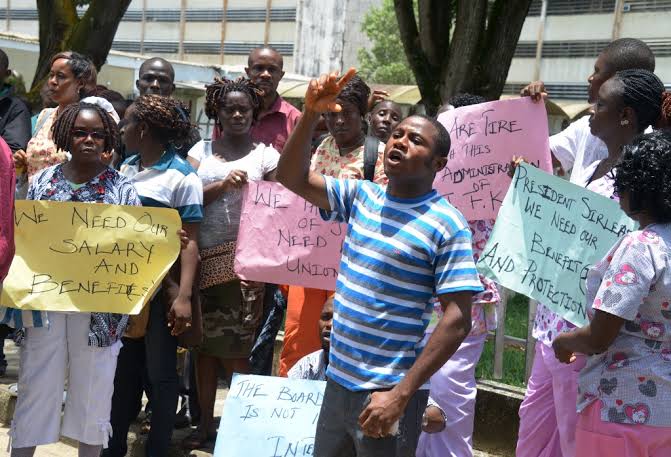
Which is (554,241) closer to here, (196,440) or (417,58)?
(196,440)

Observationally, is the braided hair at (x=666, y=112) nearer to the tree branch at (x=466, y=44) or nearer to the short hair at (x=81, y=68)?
the short hair at (x=81, y=68)

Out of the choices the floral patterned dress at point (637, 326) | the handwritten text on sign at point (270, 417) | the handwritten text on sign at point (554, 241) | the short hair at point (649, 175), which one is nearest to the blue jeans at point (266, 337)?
the handwritten text on sign at point (270, 417)

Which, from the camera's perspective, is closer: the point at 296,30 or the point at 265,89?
the point at 265,89

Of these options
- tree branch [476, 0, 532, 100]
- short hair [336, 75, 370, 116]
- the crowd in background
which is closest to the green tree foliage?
tree branch [476, 0, 532, 100]

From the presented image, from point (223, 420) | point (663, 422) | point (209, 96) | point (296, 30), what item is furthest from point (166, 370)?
point (296, 30)

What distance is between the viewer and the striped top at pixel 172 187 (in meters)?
5.28

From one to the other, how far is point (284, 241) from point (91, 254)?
982 millimetres

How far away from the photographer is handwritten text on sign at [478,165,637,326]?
168 inches

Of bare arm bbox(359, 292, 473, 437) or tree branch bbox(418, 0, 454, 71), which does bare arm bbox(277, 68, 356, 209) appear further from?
tree branch bbox(418, 0, 454, 71)

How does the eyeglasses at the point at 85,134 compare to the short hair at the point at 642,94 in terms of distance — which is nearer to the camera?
the short hair at the point at 642,94

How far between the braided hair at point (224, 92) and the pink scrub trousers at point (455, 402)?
6.19 feet

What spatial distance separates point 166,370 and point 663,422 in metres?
2.69

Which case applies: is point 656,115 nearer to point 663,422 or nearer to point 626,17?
point 663,422

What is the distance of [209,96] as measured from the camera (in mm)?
5992
